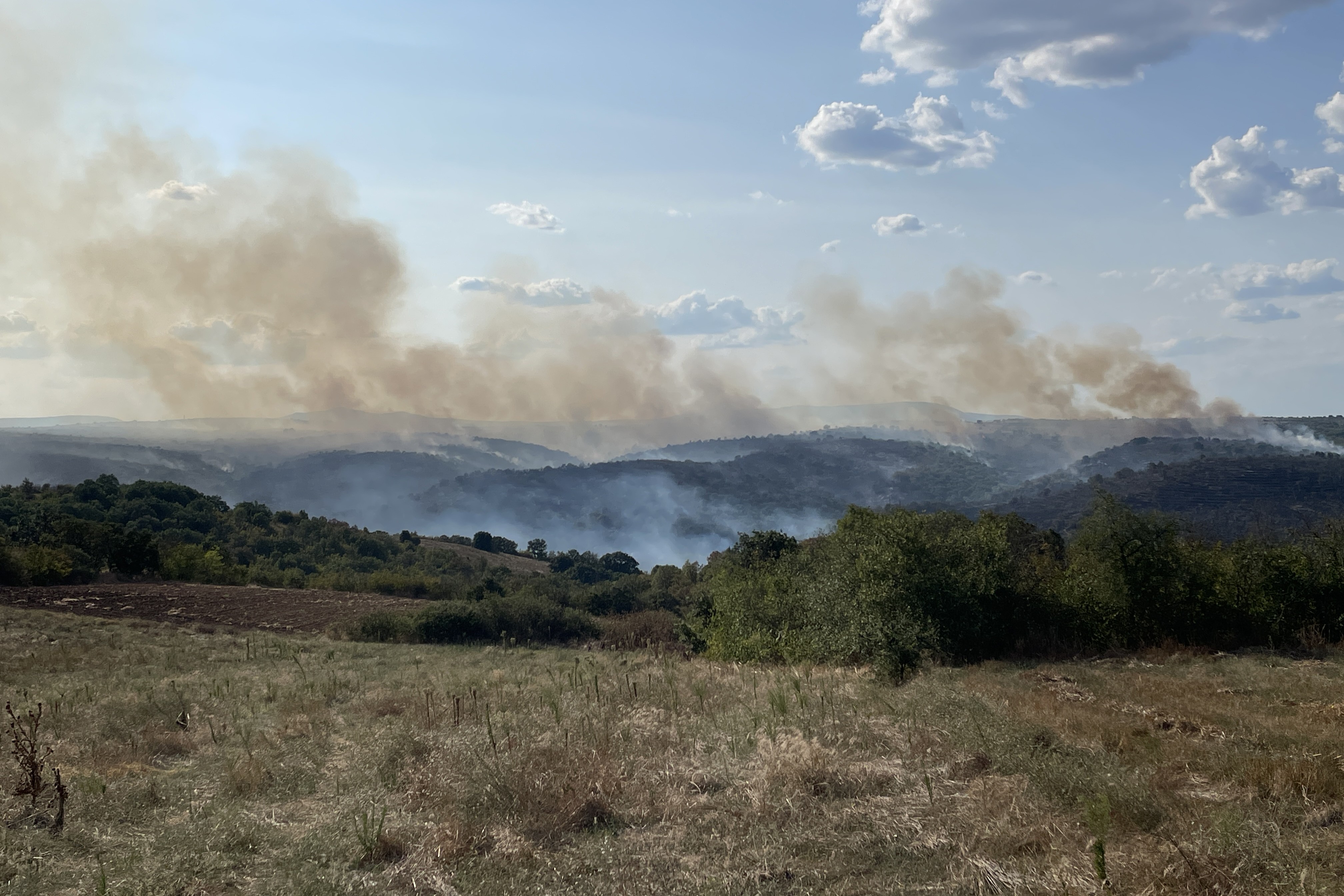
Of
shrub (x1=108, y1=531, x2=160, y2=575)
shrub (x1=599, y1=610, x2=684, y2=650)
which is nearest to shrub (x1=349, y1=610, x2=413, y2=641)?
shrub (x1=599, y1=610, x2=684, y2=650)

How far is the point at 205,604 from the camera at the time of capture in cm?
5222

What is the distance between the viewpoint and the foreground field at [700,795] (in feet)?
24.6

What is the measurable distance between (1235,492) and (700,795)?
209 metres

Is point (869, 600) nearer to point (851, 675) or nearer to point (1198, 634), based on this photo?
point (851, 675)

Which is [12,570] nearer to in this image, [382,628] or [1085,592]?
[382,628]

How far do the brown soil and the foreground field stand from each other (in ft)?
106

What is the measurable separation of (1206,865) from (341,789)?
9.68 m

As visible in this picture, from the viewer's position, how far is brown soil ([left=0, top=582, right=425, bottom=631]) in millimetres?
46344

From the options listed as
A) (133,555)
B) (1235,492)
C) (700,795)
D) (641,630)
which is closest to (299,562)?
(133,555)

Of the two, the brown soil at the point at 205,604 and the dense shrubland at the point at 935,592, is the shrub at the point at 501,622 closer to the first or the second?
the dense shrubland at the point at 935,592

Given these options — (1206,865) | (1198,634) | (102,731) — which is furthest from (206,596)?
(1206,865)

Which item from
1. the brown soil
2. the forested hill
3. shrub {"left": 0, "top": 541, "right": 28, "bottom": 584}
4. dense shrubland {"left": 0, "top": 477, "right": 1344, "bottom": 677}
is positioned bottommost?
the brown soil

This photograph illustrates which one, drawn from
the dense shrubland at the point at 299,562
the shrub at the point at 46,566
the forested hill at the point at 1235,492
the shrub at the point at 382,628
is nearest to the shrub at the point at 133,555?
the dense shrubland at the point at 299,562

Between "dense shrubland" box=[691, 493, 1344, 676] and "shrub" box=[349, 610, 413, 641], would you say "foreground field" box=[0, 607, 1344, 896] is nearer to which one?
"dense shrubland" box=[691, 493, 1344, 676]
